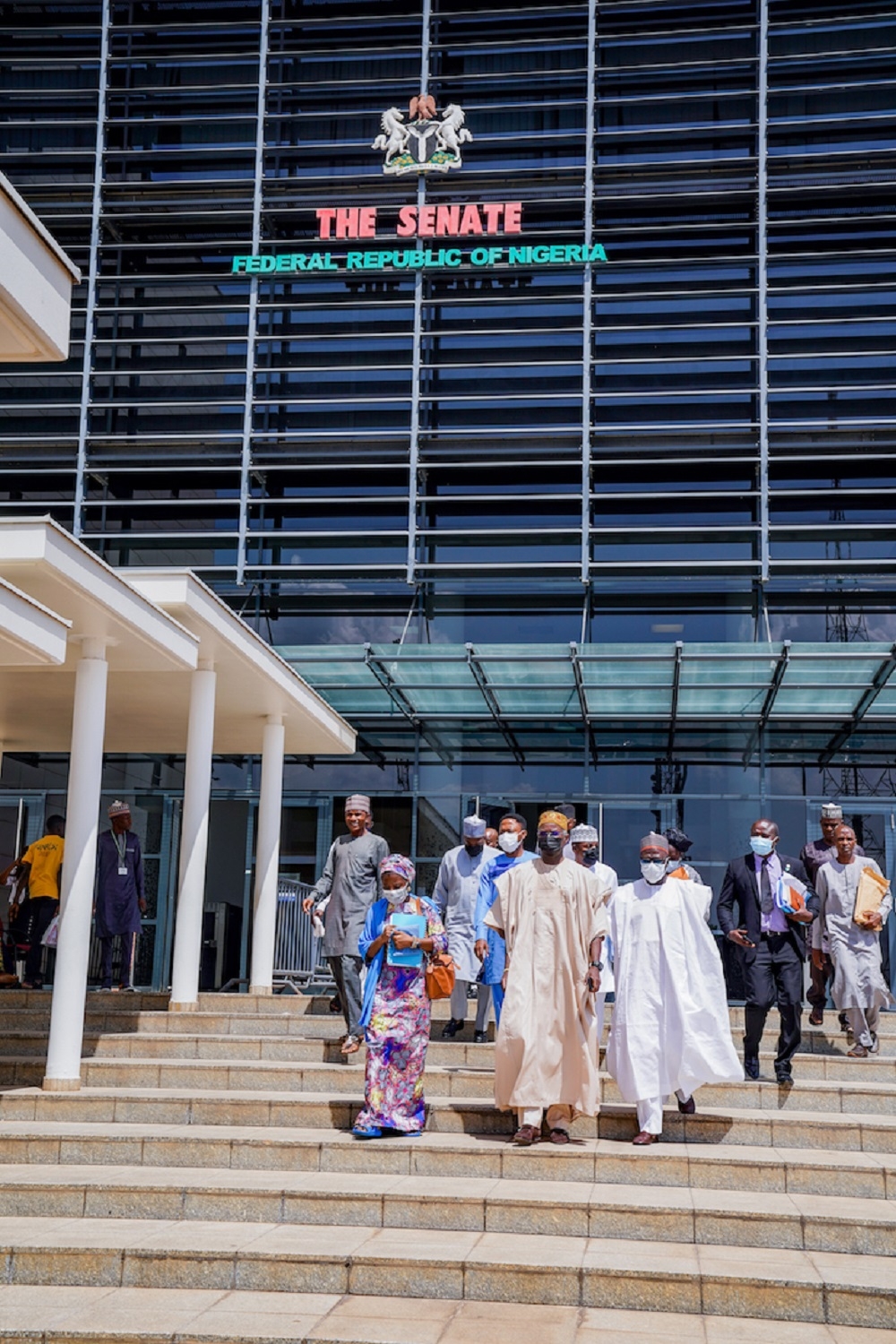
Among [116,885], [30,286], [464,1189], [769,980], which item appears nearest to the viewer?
[464,1189]

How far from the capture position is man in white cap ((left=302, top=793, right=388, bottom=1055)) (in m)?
10.8

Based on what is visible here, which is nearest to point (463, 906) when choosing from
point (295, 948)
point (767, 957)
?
point (767, 957)

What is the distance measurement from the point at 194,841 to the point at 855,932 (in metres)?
5.47

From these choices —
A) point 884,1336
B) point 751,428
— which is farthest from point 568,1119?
point 751,428

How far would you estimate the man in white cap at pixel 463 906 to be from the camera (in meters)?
11.6

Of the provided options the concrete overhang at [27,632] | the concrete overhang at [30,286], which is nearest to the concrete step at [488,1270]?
the concrete overhang at [27,632]

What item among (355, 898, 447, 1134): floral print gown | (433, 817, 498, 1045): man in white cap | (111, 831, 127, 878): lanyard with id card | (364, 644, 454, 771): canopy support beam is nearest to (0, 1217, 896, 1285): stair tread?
(355, 898, 447, 1134): floral print gown

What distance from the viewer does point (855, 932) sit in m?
11.4

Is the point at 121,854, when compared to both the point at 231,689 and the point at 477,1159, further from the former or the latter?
the point at 477,1159

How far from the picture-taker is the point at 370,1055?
8.99 metres

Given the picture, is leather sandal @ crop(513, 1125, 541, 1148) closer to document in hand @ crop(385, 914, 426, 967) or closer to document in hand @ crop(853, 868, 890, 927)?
document in hand @ crop(385, 914, 426, 967)

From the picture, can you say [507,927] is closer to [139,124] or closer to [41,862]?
[41,862]

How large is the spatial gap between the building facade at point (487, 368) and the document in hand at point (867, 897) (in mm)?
6814

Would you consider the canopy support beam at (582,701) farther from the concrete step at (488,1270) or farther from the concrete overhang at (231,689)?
the concrete step at (488,1270)
